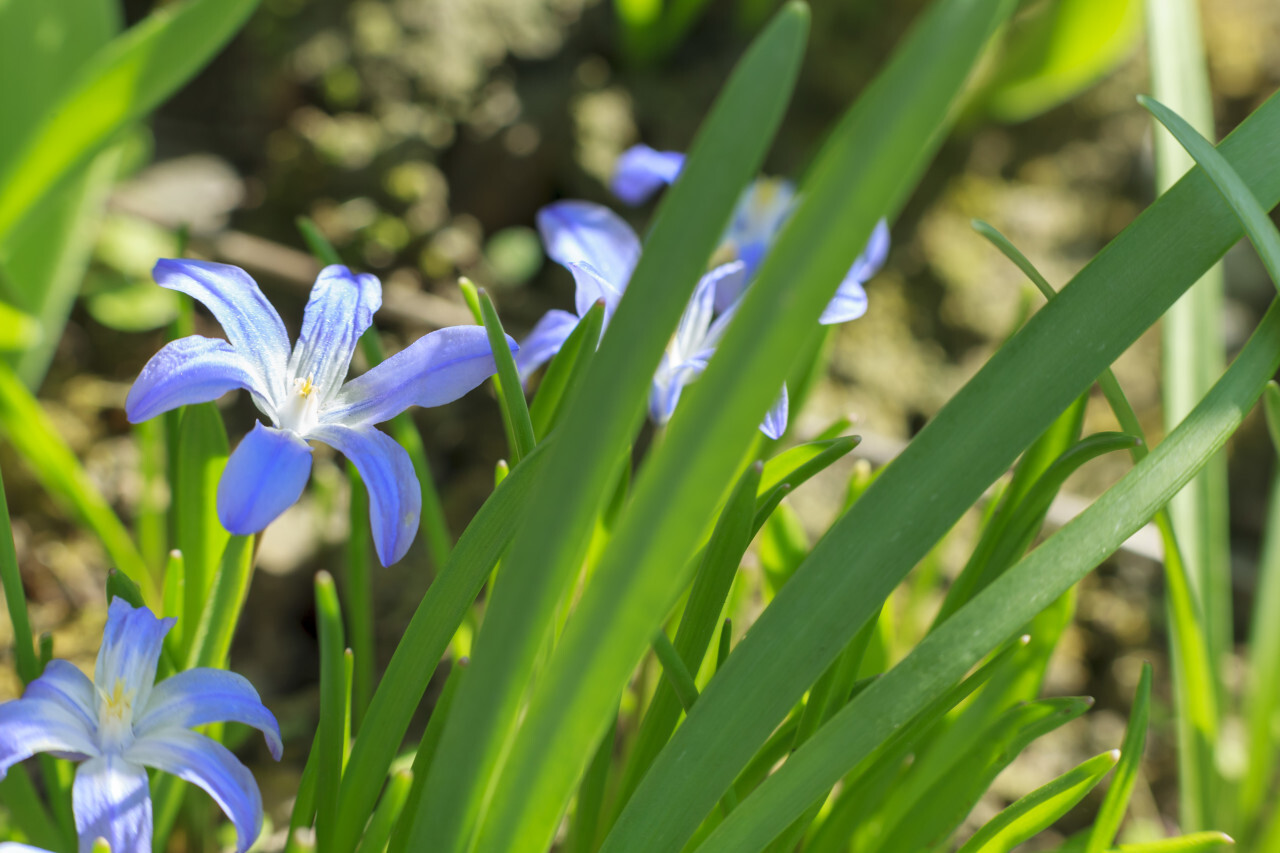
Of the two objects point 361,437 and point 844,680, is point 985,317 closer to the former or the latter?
point 844,680

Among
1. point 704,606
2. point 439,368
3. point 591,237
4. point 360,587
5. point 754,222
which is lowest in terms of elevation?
point 360,587

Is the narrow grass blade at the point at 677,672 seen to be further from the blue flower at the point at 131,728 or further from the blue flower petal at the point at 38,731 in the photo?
the blue flower petal at the point at 38,731

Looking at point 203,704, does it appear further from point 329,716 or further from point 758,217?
point 758,217

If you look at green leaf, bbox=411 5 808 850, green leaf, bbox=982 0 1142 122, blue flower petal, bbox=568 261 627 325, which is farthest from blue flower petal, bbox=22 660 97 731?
green leaf, bbox=982 0 1142 122

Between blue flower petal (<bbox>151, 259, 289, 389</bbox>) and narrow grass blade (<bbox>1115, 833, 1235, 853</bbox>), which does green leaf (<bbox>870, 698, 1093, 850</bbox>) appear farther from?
blue flower petal (<bbox>151, 259, 289, 389</bbox>)

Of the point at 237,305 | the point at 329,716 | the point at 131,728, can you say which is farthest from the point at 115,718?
the point at 237,305

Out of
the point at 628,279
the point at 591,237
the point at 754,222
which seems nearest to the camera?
the point at 628,279

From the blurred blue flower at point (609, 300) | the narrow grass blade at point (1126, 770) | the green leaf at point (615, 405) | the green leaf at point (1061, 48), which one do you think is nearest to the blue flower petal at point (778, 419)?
the blurred blue flower at point (609, 300)
